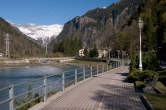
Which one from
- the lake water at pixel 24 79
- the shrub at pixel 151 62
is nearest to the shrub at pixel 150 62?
the shrub at pixel 151 62

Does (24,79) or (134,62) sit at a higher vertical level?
(134,62)

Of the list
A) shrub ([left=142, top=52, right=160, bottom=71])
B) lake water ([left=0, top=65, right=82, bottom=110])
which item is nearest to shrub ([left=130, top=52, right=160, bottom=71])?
shrub ([left=142, top=52, right=160, bottom=71])

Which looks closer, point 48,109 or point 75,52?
point 48,109

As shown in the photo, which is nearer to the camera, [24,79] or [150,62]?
[150,62]

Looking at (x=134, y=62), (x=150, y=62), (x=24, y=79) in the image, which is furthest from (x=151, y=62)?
(x=24, y=79)

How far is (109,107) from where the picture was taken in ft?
28.9

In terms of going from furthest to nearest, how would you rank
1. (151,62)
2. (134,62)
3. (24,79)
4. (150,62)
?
(24,79), (134,62), (150,62), (151,62)

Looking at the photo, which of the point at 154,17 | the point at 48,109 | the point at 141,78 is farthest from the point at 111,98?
the point at 154,17

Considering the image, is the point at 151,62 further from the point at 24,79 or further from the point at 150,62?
the point at 24,79

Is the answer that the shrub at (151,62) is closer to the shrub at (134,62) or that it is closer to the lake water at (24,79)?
the shrub at (134,62)

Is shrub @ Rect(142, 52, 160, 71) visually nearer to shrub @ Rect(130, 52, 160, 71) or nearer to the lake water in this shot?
shrub @ Rect(130, 52, 160, 71)

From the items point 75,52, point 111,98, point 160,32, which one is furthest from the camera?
point 75,52

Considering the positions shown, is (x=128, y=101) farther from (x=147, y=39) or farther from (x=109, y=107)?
(x=147, y=39)

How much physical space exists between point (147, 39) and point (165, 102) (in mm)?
56232
